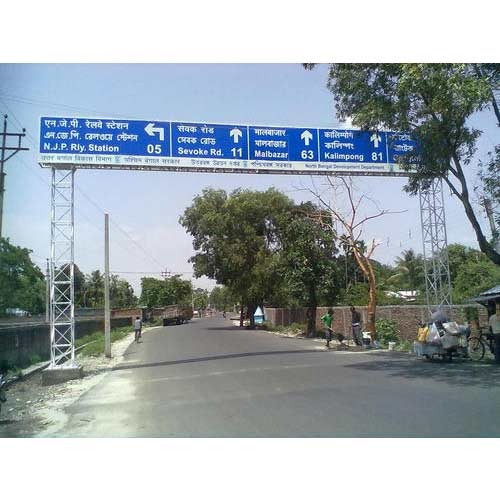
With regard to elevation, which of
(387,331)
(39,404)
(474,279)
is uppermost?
(474,279)

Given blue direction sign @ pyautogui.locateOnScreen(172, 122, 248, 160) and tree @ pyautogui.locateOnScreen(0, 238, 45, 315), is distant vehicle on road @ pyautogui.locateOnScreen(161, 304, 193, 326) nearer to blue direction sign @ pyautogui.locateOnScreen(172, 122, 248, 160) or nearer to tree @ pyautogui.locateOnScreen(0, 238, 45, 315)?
tree @ pyautogui.locateOnScreen(0, 238, 45, 315)

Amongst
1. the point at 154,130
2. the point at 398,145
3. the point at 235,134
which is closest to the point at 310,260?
the point at 398,145

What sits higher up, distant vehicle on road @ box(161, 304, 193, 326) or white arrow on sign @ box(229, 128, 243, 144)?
white arrow on sign @ box(229, 128, 243, 144)

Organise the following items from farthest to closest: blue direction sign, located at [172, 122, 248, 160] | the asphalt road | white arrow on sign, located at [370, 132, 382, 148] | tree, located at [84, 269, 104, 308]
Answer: tree, located at [84, 269, 104, 308] < white arrow on sign, located at [370, 132, 382, 148] < blue direction sign, located at [172, 122, 248, 160] < the asphalt road

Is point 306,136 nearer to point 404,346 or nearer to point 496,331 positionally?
point 496,331

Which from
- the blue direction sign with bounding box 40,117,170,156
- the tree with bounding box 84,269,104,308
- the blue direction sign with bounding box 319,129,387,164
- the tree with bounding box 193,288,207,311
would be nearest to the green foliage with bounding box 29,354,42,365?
the blue direction sign with bounding box 40,117,170,156

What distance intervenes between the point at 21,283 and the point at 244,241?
56.1 feet

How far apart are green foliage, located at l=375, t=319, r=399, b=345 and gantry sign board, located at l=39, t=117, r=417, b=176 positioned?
8.10m

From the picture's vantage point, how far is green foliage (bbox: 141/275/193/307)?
81.9 meters

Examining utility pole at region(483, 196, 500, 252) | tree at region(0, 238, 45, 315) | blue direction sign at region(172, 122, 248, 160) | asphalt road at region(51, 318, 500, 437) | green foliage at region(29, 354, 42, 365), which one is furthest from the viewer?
tree at region(0, 238, 45, 315)

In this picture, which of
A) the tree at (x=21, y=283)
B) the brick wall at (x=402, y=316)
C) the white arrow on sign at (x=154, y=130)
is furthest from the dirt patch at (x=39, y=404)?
the brick wall at (x=402, y=316)

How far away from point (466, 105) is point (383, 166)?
20.4 feet

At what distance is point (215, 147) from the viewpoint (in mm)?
15328

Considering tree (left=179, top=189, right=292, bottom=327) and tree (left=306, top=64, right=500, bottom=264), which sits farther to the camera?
tree (left=179, top=189, right=292, bottom=327)
